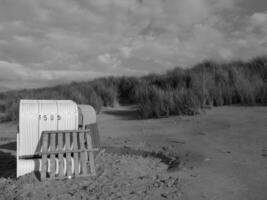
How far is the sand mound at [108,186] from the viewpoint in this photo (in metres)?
3.98

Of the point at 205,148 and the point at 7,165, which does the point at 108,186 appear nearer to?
the point at 205,148

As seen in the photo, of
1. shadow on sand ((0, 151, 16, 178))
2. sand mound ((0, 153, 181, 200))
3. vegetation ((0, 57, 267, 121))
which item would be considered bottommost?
shadow on sand ((0, 151, 16, 178))

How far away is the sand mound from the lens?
3985 millimetres

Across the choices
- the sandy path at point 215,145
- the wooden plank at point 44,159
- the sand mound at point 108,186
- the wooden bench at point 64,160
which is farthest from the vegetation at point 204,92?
the wooden plank at point 44,159

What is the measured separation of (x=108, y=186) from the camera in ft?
14.3

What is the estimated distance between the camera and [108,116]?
14.2 metres

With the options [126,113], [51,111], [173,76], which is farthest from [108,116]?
[51,111]

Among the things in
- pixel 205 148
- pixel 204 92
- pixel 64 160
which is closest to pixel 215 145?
pixel 205 148

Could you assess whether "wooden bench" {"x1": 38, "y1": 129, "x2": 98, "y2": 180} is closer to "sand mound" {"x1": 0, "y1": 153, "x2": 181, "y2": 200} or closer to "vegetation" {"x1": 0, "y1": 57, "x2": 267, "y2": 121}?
"sand mound" {"x1": 0, "y1": 153, "x2": 181, "y2": 200}

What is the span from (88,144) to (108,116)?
8.70 metres

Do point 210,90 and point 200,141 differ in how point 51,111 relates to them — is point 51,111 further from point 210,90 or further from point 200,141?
point 210,90

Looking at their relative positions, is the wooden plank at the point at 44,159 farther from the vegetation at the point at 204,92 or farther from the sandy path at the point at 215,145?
the vegetation at the point at 204,92

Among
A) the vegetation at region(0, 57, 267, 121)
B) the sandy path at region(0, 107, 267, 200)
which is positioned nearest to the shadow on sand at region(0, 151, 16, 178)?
the sandy path at region(0, 107, 267, 200)

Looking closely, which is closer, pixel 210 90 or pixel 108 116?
pixel 210 90
